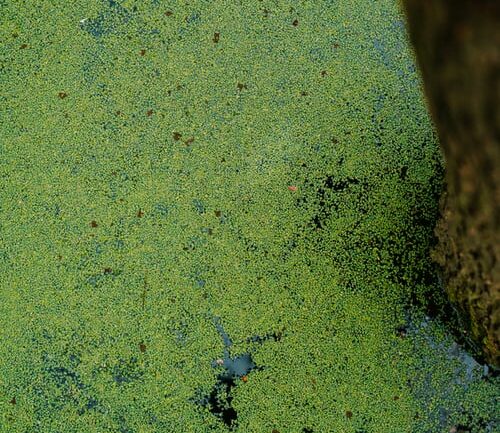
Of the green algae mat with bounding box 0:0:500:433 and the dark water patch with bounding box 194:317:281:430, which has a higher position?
the green algae mat with bounding box 0:0:500:433

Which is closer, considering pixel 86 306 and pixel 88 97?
pixel 86 306

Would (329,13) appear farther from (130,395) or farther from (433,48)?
(130,395)

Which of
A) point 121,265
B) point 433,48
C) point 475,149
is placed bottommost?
point 121,265

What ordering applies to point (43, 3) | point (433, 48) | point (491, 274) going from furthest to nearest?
point (43, 3) → point (491, 274) → point (433, 48)

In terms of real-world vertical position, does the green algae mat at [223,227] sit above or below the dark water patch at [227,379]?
above

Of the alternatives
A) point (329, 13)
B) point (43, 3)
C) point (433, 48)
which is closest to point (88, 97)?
point (43, 3)

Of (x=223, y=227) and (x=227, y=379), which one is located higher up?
(x=223, y=227)

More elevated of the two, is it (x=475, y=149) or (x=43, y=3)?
(x=475, y=149)

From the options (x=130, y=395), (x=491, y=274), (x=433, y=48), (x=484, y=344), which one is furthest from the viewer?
(x=130, y=395)
